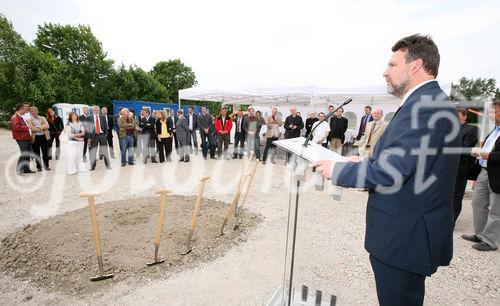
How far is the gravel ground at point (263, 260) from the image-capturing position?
2.85m

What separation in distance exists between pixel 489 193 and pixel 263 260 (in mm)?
3480

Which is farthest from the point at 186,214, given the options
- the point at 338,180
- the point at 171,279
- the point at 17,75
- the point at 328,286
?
the point at 17,75

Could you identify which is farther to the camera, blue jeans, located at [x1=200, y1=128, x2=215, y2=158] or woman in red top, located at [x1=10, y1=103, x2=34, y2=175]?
blue jeans, located at [x1=200, y1=128, x2=215, y2=158]

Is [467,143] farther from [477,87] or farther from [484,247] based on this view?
[477,87]

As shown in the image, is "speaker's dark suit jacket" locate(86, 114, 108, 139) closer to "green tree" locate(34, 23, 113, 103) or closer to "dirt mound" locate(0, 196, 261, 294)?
"dirt mound" locate(0, 196, 261, 294)

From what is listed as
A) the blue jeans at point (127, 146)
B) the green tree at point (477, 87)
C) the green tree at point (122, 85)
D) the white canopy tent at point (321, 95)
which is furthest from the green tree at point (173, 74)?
the green tree at point (477, 87)

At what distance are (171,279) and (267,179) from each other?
485 cm

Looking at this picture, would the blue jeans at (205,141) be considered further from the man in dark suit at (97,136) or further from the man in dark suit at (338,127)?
the man in dark suit at (338,127)

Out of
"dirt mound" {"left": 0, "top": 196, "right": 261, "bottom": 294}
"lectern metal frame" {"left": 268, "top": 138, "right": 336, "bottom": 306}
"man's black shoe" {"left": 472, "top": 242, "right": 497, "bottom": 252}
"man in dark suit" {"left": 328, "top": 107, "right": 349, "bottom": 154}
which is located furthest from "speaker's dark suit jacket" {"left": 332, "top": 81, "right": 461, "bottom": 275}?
"man in dark suit" {"left": 328, "top": 107, "right": 349, "bottom": 154}

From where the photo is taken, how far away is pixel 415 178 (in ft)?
4.63

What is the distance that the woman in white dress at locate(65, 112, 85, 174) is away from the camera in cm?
738

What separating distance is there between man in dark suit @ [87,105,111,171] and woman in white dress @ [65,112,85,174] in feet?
1.69

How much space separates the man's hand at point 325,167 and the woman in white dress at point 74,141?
306 inches

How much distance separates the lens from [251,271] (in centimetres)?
329
